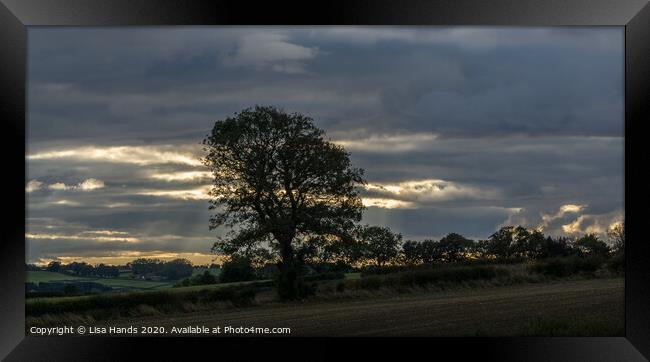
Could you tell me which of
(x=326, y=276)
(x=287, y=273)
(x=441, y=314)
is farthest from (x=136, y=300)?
(x=441, y=314)

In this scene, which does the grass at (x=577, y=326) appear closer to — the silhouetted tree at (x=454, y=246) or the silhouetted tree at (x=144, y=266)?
the silhouetted tree at (x=454, y=246)

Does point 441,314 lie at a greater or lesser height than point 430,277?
lesser

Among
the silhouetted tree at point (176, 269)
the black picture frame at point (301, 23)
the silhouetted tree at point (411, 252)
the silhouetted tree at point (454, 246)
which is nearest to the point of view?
the black picture frame at point (301, 23)

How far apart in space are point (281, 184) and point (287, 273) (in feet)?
8.63

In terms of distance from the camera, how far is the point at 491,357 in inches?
412

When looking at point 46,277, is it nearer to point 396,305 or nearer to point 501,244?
point 396,305

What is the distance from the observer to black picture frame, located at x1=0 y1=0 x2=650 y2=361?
32.9 feet

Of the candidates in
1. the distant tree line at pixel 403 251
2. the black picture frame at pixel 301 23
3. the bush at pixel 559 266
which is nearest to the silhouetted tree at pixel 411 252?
the distant tree line at pixel 403 251

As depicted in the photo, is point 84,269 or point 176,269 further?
point 176,269

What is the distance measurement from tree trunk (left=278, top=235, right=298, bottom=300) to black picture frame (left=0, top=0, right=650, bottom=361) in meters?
8.94

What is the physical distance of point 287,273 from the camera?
63.7 feet

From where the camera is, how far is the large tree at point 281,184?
1914 centimetres
